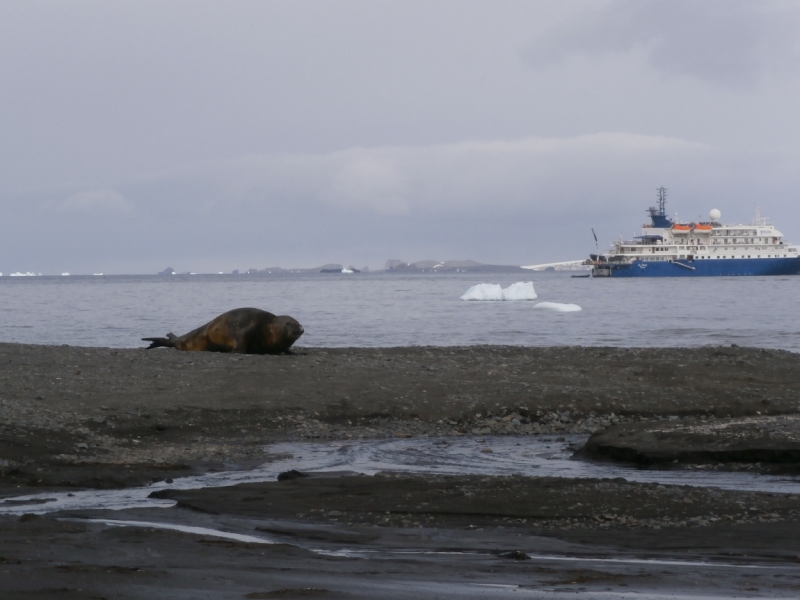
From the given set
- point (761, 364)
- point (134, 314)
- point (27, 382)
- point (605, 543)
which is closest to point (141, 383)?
point (27, 382)

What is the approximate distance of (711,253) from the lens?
10931 cm

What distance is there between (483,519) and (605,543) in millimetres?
890

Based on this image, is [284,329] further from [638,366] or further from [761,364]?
[761,364]

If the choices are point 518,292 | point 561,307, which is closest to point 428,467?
point 561,307

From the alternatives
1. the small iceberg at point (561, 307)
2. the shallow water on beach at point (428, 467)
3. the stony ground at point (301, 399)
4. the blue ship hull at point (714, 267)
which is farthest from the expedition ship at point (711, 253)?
the shallow water on beach at point (428, 467)

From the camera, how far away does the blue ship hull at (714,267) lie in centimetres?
10844

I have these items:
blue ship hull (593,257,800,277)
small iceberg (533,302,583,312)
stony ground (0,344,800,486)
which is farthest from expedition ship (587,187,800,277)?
stony ground (0,344,800,486)

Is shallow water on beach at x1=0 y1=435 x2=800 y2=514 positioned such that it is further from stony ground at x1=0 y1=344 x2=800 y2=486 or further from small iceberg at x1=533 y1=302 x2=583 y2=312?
small iceberg at x1=533 y1=302 x2=583 y2=312

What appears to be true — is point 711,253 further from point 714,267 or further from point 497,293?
point 497,293

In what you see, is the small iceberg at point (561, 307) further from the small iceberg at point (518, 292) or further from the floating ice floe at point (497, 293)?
the small iceberg at point (518, 292)

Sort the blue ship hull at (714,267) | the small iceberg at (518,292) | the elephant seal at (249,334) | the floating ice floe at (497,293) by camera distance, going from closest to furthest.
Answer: the elephant seal at (249,334)
the floating ice floe at (497,293)
the small iceberg at (518,292)
the blue ship hull at (714,267)

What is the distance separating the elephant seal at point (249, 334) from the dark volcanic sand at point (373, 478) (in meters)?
0.89

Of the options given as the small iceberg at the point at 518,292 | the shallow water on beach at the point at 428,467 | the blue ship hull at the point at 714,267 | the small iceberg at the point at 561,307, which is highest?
the blue ship hull at the point at 714,267

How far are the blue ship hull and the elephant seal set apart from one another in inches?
3852
